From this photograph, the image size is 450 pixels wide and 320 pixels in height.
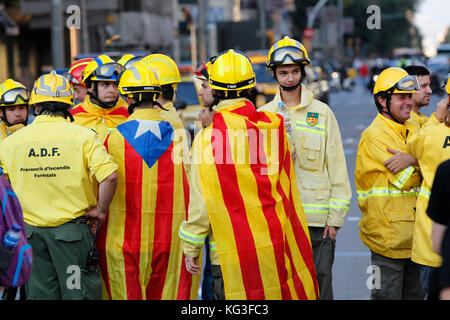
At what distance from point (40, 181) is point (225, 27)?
3968cm

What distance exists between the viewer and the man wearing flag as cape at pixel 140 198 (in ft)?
19.7

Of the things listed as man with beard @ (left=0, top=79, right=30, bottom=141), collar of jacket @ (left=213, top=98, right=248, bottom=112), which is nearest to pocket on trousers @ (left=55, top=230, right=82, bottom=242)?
collar of jacket @ (left=213, top=98, right=248, bottom=112)

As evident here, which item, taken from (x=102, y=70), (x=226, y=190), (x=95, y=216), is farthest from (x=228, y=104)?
(x=102, y=70)

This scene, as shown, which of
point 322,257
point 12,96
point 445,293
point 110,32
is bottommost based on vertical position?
point 322,257

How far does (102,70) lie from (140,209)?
5.51 ft

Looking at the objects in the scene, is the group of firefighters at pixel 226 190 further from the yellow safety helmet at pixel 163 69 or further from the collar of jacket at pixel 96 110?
the collar of jacket at pixel 96 110

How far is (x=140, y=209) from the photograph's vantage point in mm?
6047

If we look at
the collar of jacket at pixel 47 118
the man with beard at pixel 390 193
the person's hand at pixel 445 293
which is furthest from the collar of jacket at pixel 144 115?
the person's hand at pixel 445 293

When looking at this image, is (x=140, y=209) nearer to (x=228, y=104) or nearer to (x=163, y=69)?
(x=228, y=104)

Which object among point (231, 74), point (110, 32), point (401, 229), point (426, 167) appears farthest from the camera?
point (110, 32)

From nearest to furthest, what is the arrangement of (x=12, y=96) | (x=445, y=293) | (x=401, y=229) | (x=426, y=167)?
1. (x=445, y=293)
2. (x=426, y=167)
3. (x=401, y=229)
4. (x=12, y=96)

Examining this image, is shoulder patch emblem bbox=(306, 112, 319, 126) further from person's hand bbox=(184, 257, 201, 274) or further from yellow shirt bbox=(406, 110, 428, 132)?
person's hand bbox=(184, 257, 201, 274)

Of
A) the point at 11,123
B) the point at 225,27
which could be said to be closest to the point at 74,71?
the point at 11,123
